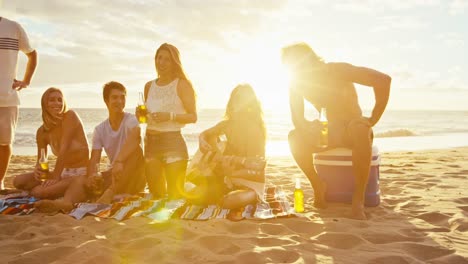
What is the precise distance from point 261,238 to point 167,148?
201 cm

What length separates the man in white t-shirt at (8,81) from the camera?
496 cm

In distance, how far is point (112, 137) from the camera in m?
4.70

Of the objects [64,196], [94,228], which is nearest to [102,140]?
[64,196]

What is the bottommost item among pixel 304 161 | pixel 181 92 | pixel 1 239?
pixel 1 239

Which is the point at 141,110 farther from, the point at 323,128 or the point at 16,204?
the point at 323,128

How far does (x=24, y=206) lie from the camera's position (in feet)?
13.6

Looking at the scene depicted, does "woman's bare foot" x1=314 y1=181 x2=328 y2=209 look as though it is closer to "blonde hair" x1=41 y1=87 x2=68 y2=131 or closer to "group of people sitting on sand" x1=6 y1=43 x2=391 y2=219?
"group of people sitting on sand" x1=6 y1=43 x2=391 y2=219

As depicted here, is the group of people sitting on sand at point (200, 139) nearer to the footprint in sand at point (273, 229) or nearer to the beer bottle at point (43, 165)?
the beer bottle at point (43, 165)

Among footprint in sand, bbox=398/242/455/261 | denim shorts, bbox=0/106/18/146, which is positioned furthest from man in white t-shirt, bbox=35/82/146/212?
footprint in sand, bbox=398/242/455/261

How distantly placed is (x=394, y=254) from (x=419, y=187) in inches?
111

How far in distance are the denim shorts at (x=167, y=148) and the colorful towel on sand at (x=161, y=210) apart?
1.71ft

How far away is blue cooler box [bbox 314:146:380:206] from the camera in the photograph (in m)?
4.12

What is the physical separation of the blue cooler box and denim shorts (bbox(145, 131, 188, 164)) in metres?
1.67

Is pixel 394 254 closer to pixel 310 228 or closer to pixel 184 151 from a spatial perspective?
pixel 310 228
